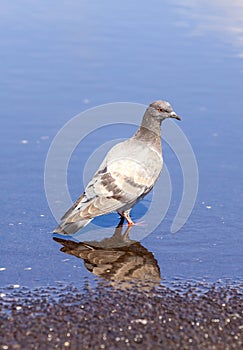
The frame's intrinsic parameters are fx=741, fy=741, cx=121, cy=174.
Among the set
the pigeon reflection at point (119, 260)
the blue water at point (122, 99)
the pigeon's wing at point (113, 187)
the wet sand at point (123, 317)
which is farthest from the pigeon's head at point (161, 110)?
the wet sand at point (123, 317)

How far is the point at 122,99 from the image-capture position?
34.0ft

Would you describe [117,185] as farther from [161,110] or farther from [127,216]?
[161,110]

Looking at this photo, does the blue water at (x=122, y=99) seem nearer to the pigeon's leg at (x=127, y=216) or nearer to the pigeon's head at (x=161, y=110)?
the pigeon's leg at (x=127, y=216)

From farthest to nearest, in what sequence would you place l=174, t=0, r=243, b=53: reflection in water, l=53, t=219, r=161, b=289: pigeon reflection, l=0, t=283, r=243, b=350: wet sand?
1. l=174, t=0, r=243, b=53: reflection in water
2. l=53, t=219, r=161, b=289: pigeon reflection
3. l=0, t=283, r=243, b=350: wet sand

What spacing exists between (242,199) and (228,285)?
1973 millimetres

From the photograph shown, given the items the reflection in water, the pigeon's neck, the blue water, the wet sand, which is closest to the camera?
the wet sand

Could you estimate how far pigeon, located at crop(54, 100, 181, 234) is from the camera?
23.3ft

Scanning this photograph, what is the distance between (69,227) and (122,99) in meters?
3.69

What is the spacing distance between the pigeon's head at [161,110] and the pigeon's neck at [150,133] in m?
0.06

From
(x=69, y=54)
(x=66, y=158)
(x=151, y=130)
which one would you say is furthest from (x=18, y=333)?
(x=69, y=54)

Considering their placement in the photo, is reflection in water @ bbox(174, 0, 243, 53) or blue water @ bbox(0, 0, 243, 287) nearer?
blue water @ bbox(0, 0, 243, 287)

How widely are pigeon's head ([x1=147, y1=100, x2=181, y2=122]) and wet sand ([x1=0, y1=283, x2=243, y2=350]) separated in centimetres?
220

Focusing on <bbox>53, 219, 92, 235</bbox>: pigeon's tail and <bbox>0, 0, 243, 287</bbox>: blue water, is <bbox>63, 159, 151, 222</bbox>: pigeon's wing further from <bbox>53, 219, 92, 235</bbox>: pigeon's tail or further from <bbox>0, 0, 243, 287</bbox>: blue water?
<bbox>0, 0, 243, 287</bbox>: blue water

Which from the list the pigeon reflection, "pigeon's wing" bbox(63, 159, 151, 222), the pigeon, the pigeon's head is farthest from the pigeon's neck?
the pigeon reflection
